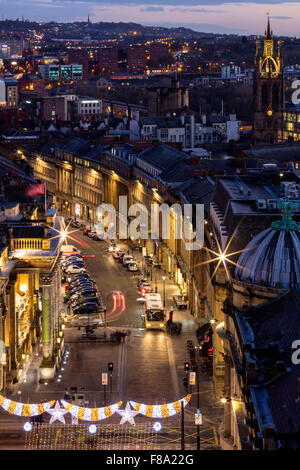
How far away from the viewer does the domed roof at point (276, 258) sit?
48.0 metres

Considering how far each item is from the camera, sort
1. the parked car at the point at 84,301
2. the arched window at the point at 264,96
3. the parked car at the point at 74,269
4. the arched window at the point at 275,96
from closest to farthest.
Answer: the parked car at the point at 84,301 < the parked car at the point at 74,269 < the arched window at the point at 264,96 < the arched window at the point at 275,96

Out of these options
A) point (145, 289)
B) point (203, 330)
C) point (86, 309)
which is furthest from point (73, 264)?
point (203, 330)

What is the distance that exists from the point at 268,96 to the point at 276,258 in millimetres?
130143

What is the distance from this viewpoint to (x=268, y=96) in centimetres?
17562

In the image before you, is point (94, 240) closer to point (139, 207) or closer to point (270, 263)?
point (139, 207)

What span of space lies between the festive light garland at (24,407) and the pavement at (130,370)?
24.7 inches

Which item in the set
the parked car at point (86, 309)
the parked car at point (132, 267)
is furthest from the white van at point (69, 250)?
the parked car at point (86, 309)

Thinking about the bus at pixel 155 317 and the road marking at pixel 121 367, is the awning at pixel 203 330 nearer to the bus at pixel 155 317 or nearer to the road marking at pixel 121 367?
the bus at pixel 155 317

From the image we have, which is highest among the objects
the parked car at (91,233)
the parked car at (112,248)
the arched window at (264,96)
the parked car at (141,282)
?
the arched window at (264,96)

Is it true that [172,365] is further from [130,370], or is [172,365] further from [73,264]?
[73,264]

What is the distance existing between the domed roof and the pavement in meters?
8.64

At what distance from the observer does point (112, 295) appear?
86.8 metres

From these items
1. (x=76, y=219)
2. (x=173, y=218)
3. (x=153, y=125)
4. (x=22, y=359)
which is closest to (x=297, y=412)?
(x=22, y=359)

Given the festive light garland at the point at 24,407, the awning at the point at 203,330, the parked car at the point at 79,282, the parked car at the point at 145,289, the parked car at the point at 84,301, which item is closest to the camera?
the festive light garland at the point at 24,407
